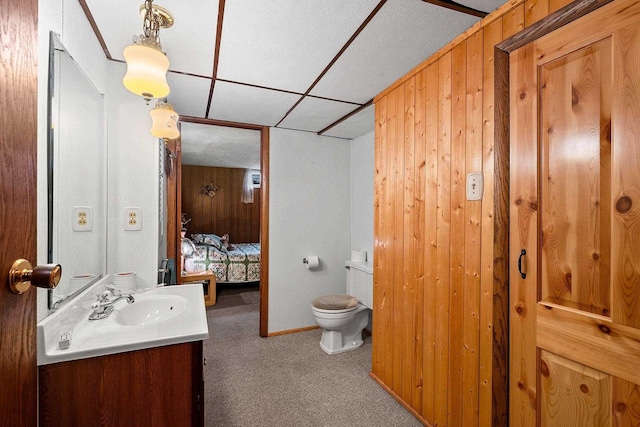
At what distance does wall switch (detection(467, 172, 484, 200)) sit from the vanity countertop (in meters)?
1.40

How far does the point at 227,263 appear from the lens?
15.6 feet

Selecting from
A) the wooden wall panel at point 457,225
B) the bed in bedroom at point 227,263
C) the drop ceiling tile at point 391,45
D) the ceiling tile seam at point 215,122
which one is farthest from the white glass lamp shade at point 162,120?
the bed in bedroom at point 227,263

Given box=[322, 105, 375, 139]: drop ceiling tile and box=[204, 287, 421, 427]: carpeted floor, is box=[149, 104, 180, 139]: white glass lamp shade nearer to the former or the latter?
box=[322, 105, 375, 139]: drop ceiling tile

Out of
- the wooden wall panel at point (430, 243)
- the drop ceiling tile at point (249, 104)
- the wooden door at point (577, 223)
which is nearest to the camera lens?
the wooden door at point (577, 223)

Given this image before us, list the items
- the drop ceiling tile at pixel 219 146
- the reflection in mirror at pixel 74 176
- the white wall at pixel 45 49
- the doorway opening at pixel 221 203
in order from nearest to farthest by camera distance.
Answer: the white wall at pixel 45 49
the reflection in mirror at pixel 74 176
the doorway opening at pixel 221 203
the drop ceiling tile at pixel 219 146

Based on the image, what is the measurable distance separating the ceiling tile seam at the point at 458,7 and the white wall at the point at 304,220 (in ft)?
Result: 7.04

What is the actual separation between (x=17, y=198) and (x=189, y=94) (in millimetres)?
1944

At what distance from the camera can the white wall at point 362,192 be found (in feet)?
10.8

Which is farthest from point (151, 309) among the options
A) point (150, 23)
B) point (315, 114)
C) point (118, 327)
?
point (315, 114)

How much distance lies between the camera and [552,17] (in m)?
1.17

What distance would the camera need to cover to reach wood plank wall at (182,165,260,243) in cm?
659

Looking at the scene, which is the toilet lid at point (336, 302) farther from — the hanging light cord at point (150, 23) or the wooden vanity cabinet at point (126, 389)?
the hanging light cord at point (150, 23)

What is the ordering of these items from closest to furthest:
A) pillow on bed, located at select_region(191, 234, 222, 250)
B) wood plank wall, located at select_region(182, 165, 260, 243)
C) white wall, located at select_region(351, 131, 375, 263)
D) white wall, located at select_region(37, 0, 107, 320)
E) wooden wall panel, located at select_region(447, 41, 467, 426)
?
white wall, located at select_region(37, 0, 107, 320)
wooden wall panel, located at select_region(447, 41, 467, 426)
white wall, located at select_region(351, 131, 375, 263)
pillow on bed, located at select_region(191, 234, 222, 250)
wood plank wall, located at select_region(182, 165, 260, 243)

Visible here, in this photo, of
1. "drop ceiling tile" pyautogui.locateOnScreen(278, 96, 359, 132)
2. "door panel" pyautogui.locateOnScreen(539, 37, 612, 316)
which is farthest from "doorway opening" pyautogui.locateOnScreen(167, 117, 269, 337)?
"door panel" pyautogui.locateOnScreen(539, 37, 612, 316)
